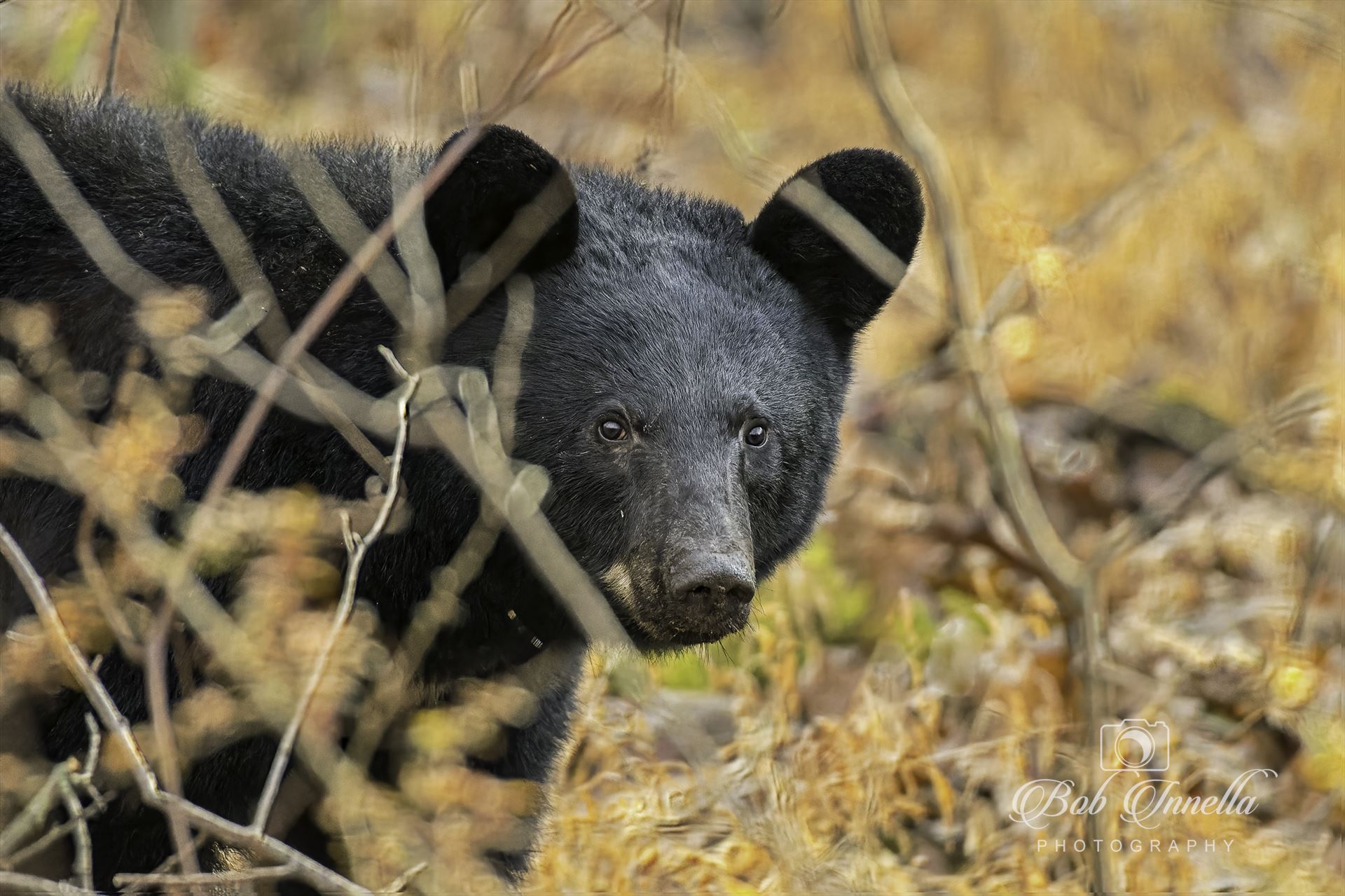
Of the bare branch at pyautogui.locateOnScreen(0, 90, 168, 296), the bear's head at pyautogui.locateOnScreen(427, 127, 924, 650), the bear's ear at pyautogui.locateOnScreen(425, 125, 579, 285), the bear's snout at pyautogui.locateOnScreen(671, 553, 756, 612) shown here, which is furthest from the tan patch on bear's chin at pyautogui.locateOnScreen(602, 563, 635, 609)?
the bare branch at pyautogui.locateOnScreen(0, 90, 168, 296)

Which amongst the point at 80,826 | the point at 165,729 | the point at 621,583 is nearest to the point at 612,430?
the point at 621,583

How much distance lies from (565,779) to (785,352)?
6.66ft

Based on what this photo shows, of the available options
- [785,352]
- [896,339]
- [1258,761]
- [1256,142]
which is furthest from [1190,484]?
[1256,142]

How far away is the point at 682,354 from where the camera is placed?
14.6ft

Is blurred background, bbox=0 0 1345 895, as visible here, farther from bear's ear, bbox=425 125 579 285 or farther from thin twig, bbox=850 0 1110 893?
bear's ear, bbox=425 125 579 285

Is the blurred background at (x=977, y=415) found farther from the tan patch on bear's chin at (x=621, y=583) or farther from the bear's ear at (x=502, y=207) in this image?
the tan patch on bear's chin at (x=621, y=583)

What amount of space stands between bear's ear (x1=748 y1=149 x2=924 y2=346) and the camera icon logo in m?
1.97

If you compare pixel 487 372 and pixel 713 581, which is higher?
pixel 487 372

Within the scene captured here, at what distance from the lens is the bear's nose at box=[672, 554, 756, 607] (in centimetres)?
400

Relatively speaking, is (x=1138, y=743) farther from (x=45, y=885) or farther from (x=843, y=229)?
(x=45, y=885)

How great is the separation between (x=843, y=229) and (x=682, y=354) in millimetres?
598

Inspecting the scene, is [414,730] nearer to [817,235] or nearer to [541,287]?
[541,287]

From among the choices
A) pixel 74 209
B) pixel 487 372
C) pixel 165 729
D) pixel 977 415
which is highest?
pixel 74 209

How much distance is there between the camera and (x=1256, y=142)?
951 cm
